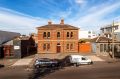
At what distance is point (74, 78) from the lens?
27297 millimetres

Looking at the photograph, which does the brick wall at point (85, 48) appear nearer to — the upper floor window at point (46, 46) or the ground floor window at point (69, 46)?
the ground floor window at point (69, 46)

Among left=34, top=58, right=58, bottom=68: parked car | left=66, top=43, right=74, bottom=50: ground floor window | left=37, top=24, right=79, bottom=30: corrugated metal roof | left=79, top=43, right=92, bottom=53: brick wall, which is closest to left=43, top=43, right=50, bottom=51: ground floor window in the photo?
left=37, top=24, right=79, bottom=30: corrugated metal roof

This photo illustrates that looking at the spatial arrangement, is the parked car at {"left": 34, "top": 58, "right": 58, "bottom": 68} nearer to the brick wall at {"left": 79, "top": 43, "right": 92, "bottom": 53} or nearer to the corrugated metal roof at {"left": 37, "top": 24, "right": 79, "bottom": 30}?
the corrugated metal roof at {"left": 37, "top": 24, "right": 79, "bottom": 30}

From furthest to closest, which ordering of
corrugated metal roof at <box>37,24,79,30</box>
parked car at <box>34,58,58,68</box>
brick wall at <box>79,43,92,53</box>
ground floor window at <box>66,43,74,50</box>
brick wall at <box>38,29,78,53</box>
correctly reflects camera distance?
brick wall at <box>79,43,92,53</box> < ground floor window at <box>66,43,74,50</box> < corrugated metal roof at <box>37,24,79,30</box> < brick wall at <box>38,29,78,53</box> < parked car at <box>34,58,58,68</box>

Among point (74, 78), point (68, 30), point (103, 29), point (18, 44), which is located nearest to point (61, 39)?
point (68, 30)

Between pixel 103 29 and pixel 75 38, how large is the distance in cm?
4565

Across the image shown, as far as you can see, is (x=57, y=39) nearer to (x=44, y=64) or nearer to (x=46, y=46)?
(x=46, y=46)

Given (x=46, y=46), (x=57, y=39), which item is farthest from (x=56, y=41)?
(x=46, y=46)

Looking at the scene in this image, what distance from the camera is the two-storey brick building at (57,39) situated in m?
60.1

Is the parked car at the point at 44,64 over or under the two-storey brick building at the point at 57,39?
under

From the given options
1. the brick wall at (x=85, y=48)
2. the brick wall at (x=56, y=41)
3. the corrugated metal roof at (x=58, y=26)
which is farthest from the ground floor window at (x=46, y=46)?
the brick wall at (x=85, y=48)

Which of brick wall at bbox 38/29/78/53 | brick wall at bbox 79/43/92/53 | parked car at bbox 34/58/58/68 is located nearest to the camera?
parked car at bbox 34/58/58/68

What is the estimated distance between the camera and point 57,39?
60.3m

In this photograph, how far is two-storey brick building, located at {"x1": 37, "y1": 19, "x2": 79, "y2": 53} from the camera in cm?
6009
